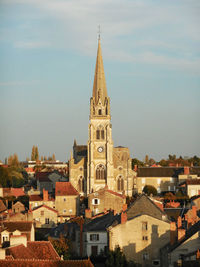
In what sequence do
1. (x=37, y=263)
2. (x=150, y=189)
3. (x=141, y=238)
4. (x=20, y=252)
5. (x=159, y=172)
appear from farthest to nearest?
(x=159, y=172) → (x=150, y=189) → (x=141, y=238) → (x=20, y=252) → (x=37, y=263)

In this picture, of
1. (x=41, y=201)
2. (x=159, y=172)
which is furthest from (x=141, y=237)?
(x=159, y=172)

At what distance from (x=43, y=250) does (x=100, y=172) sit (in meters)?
73.7

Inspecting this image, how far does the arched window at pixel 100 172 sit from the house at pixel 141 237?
63653mm

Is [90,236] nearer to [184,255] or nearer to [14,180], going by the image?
[184,255]

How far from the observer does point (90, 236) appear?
5400 cm

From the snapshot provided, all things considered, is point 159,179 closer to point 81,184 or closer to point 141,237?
point 81,184

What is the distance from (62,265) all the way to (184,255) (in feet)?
34.0

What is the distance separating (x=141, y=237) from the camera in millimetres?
47875

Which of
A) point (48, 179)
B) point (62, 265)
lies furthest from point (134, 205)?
point (48, 179)

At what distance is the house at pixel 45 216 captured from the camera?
7925 centimetres

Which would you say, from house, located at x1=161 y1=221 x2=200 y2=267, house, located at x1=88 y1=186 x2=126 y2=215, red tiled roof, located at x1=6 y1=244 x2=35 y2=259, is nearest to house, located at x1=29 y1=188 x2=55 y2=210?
house, located at x1=88 y1=186 x2=126 y2=215

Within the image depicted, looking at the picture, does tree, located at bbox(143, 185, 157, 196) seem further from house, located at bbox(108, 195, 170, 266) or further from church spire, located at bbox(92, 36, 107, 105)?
house, located at bbox(108, 195, 170, 266)

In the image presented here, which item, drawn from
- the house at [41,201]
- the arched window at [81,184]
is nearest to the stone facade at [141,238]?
the house at [41,201]

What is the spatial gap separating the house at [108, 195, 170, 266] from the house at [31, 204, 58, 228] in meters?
31.9
